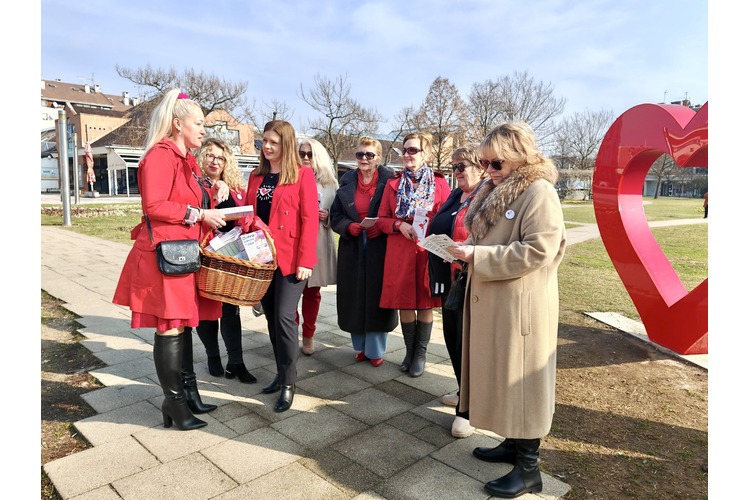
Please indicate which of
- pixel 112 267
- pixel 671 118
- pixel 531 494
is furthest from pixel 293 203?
pixel 112 267

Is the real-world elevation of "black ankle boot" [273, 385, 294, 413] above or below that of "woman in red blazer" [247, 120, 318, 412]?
below

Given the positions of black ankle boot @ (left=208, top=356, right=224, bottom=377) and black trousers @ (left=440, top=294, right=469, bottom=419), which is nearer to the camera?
black trousers @ (left=440, top=294, right=469, bottom=419)

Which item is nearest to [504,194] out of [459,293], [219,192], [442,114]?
[459,293]

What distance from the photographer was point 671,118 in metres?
3.91

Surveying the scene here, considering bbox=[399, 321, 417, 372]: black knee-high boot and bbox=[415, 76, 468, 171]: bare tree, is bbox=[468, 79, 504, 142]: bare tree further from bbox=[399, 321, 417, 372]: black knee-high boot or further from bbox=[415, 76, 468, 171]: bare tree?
bbox=[399, 321, 417, 372]: black knee-high boot

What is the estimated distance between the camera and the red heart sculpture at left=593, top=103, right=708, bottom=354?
4.01 meters

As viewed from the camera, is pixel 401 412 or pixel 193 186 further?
pixel 401 412

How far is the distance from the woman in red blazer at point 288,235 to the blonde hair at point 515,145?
1.51m

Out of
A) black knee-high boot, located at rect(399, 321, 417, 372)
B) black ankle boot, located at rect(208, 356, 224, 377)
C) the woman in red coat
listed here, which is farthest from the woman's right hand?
black knee-high boot, located at rect(399, 321, 417, 372)

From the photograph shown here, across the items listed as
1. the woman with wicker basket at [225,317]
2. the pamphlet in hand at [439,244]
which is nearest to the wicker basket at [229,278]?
the woman with wicker basket at [225,317]

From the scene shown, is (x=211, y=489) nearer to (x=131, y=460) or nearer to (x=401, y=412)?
(x=131, y=460)

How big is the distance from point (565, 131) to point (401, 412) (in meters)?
52.4

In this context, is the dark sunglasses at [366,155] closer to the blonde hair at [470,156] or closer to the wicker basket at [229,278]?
the blonde hair at [470,156]

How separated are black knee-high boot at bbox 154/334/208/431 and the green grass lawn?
16.8 ft
